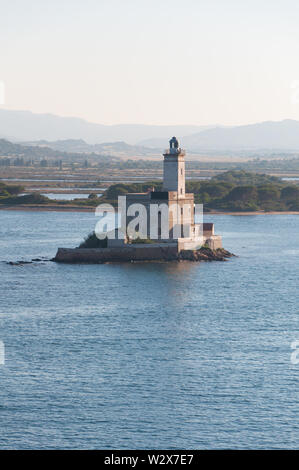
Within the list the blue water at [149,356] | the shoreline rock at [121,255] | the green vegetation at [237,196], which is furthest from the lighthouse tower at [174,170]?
the green vegetation at [237,196]

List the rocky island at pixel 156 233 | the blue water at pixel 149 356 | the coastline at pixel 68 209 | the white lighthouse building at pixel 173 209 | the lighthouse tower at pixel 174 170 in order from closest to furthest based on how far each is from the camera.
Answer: the blue water at pixel 149 356 → the rocky island at pixel 156 233 → the white lighthouse building at pixel 173 209 → the lighthouse tower at pixel 174 170 → the coastline at pixel 68 209

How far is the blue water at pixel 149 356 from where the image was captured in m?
27.6

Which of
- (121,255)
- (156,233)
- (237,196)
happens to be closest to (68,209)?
(237,196)

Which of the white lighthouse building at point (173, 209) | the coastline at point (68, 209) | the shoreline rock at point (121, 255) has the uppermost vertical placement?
the white lighthouse building at point (173, 209)

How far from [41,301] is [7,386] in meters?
14.9

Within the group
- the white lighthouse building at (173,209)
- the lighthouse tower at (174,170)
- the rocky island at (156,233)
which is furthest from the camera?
→ the lighthouse tower at (174,170)

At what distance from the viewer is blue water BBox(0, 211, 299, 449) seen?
27.6 m

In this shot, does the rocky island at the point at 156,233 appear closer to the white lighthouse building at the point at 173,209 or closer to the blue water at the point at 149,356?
the white lighthouse building at the point at 173,209

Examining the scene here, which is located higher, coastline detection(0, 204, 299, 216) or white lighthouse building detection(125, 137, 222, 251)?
white lighthouse building detection(125, 137, 222, 251)

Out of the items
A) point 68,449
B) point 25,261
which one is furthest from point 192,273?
point 68,449

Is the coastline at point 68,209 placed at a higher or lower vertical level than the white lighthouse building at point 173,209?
lower

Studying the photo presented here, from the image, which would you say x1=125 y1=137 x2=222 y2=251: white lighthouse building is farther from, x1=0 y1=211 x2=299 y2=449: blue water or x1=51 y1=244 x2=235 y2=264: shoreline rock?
x1=0 y1=211 x2=299 y2=449: blue water

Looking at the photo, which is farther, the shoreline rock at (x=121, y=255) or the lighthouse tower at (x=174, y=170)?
the lighthouse tower at (x=174, y=170)

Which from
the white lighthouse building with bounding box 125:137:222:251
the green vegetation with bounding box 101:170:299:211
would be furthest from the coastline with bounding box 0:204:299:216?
the white lighthouse building with bounding box 125:137:222:251
